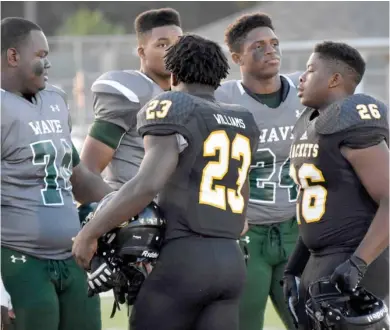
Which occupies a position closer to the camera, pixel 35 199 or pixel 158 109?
pixel 158 109

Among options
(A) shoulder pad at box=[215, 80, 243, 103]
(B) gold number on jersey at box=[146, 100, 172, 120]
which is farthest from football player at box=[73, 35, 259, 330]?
(A) shoulder pad at box=[215, 80, 243, 103]

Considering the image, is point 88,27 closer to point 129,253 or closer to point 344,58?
point 344,58

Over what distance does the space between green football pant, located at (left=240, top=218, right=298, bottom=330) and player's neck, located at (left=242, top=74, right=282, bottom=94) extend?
2.41 ft

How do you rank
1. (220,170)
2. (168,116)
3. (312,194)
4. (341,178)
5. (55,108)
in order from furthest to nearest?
(55,108)
(312,194)
(341,178)
(220,170)
(168,116)

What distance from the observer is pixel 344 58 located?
16.2 feet

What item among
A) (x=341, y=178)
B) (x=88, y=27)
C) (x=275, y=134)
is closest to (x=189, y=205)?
(x=341, y=178)

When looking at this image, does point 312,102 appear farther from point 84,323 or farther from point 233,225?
point 84,323

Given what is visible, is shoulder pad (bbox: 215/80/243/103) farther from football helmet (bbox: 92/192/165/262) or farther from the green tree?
the green tree

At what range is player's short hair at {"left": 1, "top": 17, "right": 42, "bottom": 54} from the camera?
507 cm

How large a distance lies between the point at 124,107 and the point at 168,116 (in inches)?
55.0

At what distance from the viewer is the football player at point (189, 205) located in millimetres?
4301

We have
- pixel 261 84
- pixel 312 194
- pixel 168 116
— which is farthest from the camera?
pixel 261 84

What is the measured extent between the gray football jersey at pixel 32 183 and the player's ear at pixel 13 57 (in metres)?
0.16

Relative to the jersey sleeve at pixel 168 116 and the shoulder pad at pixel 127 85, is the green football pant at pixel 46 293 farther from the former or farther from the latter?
the shoulder pad at pixel 127 85
